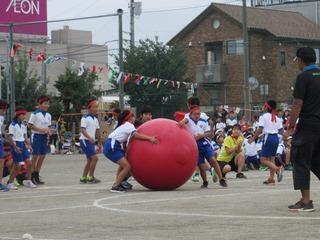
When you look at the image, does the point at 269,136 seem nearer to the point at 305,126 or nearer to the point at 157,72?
the point at 305,126

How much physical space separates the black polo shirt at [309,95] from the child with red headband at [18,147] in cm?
803

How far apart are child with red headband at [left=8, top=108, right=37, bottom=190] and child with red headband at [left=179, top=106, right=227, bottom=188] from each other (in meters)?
3.81

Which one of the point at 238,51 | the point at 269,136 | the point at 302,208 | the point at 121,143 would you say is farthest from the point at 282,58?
the point at 302,208

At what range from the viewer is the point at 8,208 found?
12.0 m

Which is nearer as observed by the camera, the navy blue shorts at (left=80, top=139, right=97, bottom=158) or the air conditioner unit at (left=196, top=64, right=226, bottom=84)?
the navy blue shorts at (left=80, top=139, right=97, bottom=158)

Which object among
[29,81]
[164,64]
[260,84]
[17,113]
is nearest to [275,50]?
[260,84]

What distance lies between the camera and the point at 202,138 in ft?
50.6

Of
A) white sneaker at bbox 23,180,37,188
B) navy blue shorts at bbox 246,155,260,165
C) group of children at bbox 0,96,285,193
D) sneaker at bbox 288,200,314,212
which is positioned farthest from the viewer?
navy blue shorts at bbox 246,155,260,165

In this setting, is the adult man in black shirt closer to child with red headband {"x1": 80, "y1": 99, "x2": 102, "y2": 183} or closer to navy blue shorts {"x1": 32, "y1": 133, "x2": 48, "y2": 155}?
child with red headband {"x1": 80, "y1": 99, "x2": 102, "y2": 183}

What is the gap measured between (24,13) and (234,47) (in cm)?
1780

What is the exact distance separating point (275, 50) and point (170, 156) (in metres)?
44.9

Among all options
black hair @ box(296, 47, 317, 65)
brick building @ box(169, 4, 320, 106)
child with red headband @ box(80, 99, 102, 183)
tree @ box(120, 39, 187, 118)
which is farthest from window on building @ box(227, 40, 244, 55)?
black hair @ box(296, 47, 317, 65)

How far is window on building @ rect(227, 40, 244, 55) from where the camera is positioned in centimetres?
5831

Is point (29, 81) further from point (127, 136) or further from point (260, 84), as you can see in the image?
point (127, 136)
